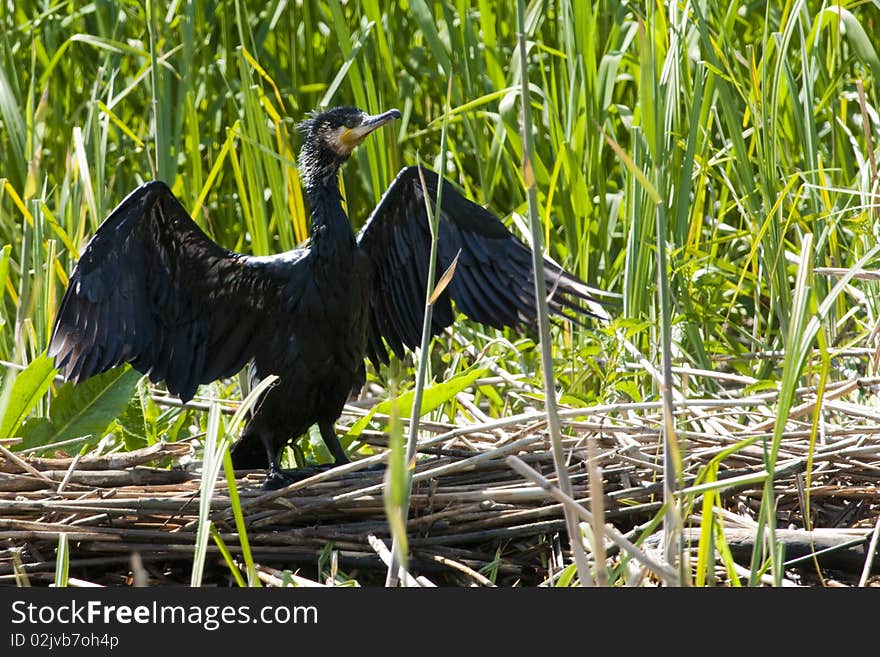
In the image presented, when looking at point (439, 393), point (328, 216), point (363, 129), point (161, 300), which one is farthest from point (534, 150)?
point (161, 300)

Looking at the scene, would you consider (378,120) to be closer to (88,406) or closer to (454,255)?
(454,255)

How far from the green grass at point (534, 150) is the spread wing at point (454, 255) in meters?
0.17

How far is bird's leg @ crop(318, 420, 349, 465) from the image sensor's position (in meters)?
3.16

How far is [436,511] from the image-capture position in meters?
2.70

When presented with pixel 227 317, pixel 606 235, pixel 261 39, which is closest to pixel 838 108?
pixel 606 235

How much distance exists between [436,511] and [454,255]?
82cm

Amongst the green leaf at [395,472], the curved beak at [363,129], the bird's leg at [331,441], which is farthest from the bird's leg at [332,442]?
the green leaf at [395,472]

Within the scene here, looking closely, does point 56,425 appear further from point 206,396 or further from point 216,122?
point 216,122

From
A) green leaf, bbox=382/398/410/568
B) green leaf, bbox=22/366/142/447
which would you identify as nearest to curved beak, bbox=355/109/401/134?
green leaf, bbox=22/366/142/447

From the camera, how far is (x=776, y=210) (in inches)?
121

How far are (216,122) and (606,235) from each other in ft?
5.29

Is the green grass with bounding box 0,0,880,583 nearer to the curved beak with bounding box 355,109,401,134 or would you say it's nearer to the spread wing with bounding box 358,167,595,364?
the spread wing with bounding box 358,167,595,364

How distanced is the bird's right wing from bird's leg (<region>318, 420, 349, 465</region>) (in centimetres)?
27

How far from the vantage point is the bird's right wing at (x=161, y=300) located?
2898 millimetres
